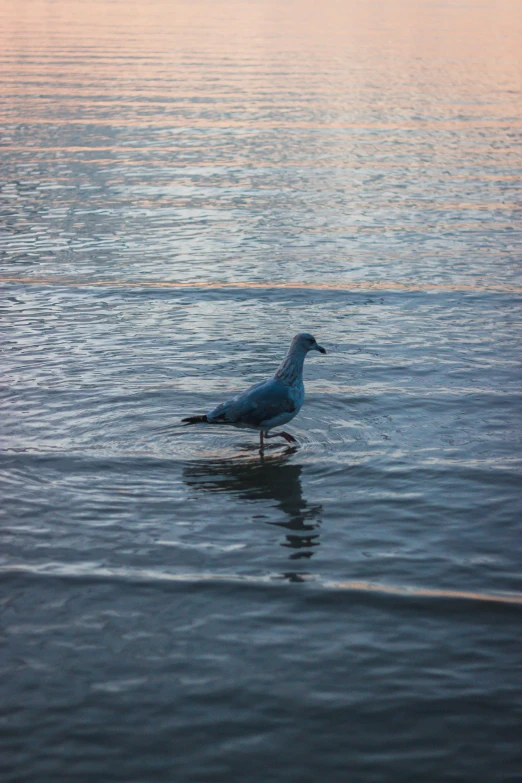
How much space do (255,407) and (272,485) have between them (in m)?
0.87

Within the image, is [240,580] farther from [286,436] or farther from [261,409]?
[286,436]

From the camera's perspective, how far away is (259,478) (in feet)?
35.0

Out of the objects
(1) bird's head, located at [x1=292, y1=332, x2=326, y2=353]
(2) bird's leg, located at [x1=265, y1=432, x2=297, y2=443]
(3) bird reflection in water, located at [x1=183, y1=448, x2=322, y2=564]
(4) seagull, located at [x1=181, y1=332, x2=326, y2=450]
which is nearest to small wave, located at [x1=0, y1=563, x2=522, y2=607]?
(3) bird reflection in water, located at [x1=183, y1=448, x2=322, y2=564]

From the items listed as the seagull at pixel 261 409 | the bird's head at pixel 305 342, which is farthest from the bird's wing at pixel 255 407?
the bird's head at pixel 305 342

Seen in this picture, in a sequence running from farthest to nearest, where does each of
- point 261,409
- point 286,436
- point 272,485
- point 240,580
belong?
point 286,436, point 261,409, point 272,485, point 240,580

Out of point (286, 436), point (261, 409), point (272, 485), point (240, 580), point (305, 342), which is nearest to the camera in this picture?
point (240, 580)

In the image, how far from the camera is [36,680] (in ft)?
23.7

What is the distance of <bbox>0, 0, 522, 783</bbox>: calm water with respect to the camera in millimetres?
6852

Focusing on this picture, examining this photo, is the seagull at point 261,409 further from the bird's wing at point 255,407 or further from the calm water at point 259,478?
the calm water at point 259,478

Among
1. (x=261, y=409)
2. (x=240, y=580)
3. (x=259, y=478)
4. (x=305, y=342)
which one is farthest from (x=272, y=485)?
(x=240, y=580)

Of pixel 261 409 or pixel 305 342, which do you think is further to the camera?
pixel 305 342

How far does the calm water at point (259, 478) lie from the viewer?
22.5ft

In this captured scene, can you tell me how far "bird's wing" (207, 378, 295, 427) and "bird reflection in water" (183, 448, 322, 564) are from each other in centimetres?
44

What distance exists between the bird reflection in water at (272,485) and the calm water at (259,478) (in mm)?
34
